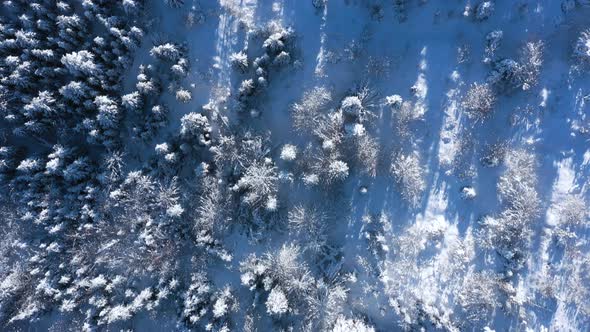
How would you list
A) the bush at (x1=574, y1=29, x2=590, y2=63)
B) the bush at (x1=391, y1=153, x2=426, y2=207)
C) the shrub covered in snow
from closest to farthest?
the bush at (x1=574, y1=29, x2=590, y2=63), the shrub covered in snow, the bush at (x1=391, y1=153, x2=426, y2=207)

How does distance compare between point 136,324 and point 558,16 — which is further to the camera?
point 136,324

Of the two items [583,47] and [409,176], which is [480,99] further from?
[409,176]

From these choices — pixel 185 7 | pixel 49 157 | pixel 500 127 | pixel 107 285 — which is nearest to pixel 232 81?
pixel 185 7

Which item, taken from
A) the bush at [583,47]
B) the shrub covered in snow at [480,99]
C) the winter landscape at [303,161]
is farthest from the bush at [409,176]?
the bush at [583,47]

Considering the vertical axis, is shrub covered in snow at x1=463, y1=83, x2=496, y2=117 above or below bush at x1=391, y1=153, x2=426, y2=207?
above

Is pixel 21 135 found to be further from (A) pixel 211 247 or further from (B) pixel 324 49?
(B) pixel 324 49

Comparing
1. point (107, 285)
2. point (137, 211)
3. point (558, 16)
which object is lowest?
point (107, 285)

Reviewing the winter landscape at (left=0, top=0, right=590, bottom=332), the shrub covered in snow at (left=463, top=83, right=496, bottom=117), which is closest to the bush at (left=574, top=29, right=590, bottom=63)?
the winter landscape at (left=0, top=0, right=590, bottom=332)

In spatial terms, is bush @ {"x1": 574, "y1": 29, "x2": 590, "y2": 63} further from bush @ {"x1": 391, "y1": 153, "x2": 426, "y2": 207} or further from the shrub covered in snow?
bush @ {"x1": 391, "y1": 153, "x2": 426, "y2": 207}
